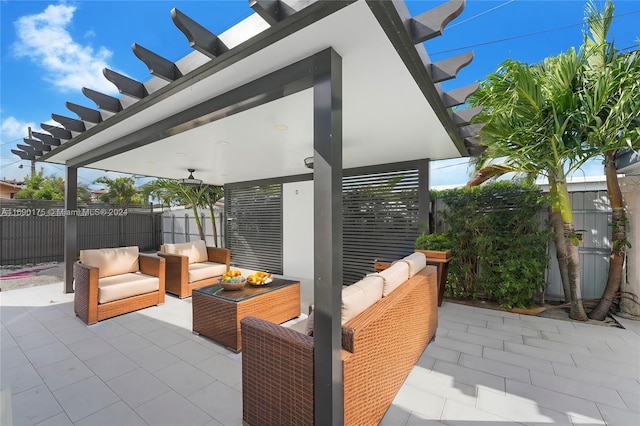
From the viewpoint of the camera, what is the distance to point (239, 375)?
8.32 ft

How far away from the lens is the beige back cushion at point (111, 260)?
13.7 feet

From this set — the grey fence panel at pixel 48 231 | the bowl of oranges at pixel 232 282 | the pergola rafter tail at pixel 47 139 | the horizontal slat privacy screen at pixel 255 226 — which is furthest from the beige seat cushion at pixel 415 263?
the grey fence panel at pixel 48 231

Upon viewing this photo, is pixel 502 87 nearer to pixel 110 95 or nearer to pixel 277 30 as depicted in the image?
pixel 277 30

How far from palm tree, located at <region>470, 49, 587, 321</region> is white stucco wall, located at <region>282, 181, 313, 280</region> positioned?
13.0 ft

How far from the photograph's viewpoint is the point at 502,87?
3539mm

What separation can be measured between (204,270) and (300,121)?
3.61 m

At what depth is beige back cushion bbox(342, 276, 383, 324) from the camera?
179 centimetres

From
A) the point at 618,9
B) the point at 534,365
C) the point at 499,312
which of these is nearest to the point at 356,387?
the point at 534,365

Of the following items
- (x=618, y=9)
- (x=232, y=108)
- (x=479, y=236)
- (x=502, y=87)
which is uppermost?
(x=618, y=9)

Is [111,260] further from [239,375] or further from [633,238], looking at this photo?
[633,238]

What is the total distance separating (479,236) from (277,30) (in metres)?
4.33

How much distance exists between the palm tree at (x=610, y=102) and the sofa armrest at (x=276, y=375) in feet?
13.1

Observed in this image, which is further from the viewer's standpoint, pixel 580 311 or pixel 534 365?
pixel 580 311

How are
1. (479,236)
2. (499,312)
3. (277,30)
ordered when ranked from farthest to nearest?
(479,236), (499,312), (277,30)
